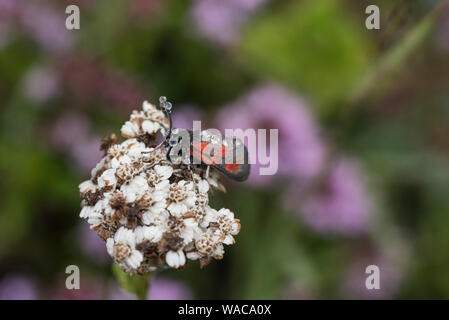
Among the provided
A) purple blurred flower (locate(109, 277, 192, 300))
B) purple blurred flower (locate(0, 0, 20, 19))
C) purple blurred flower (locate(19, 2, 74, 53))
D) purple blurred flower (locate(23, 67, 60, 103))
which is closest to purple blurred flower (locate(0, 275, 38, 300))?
purple blurred flower (locate(109, 277, 192, 300))

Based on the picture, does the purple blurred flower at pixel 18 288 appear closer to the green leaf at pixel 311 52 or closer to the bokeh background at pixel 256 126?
the bokeh background at pixel 256 126

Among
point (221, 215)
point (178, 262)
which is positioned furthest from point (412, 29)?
point (178, 262)

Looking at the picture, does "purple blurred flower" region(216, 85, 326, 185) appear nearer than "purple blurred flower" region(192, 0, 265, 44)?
Yes

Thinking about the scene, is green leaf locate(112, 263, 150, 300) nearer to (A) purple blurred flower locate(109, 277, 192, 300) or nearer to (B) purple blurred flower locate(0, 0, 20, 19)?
(A) purple blurred flower locate(109, 277, 192, 300)

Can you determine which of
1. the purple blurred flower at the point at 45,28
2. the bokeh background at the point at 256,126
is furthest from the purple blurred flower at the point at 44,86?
the purple blurred flower at the point at 45,28

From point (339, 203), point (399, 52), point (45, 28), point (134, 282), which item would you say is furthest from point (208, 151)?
point (45, 28)

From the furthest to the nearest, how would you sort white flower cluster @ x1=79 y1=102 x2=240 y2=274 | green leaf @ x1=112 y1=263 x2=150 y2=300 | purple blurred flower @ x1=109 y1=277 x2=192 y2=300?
purple blurred flower @ x1=109 y1=277 x2=192 y2=300, green leaf @ x1=112 y1=263 x2=150 y2=300, white flower cluster @ x1=79 y1=102 x2=240 y2=274
